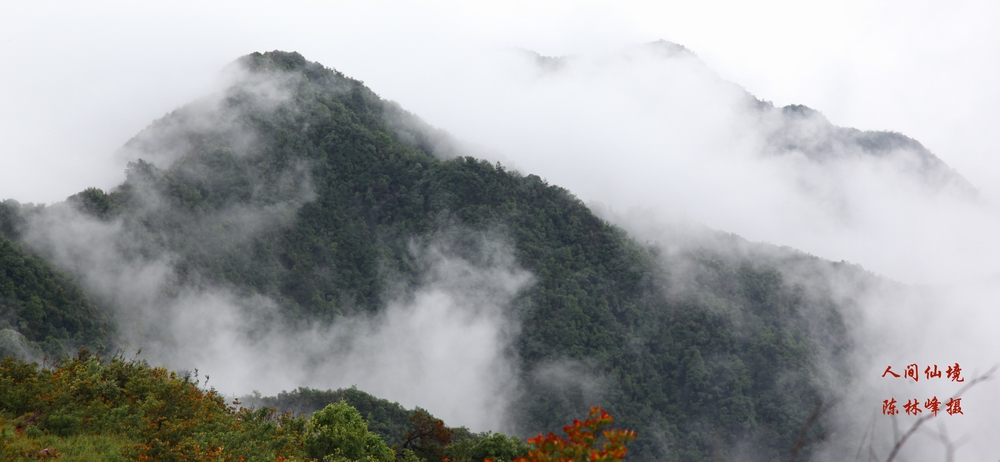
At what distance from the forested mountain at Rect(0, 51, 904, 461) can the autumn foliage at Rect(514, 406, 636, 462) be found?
5018 centimetres

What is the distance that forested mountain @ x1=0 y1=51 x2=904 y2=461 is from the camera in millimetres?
59531

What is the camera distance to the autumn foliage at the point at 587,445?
6.40 metres

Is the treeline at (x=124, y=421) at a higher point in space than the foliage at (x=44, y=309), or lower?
lower

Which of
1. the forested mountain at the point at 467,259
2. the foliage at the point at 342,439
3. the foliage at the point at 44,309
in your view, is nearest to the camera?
the foliage at the point at 342,439

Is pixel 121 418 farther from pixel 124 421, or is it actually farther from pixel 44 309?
pixel 44 309

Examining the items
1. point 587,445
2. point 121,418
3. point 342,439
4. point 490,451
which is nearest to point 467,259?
point 490,451

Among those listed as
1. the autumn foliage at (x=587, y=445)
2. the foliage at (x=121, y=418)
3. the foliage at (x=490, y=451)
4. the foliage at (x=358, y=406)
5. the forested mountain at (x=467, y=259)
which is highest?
the forested mountain at (x=467, y=259)

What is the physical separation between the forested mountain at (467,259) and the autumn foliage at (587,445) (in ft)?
165

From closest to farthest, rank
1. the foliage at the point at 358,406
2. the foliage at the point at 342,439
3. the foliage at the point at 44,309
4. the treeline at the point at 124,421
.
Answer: the treeline at the point at 124,421
the foliage at the point at 342,439
the foliage at the point at 44,309
the foliage at the point at 358,406

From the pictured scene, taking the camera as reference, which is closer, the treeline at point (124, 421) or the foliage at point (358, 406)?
the treeline at point (124, 421)

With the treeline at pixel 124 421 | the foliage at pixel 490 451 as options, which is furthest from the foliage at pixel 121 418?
the foliage at pixel 490 451

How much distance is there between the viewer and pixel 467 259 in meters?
76.9

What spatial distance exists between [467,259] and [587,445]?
7035cm

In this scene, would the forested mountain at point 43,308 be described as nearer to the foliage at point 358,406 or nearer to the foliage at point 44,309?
the foliage at point 44,309
